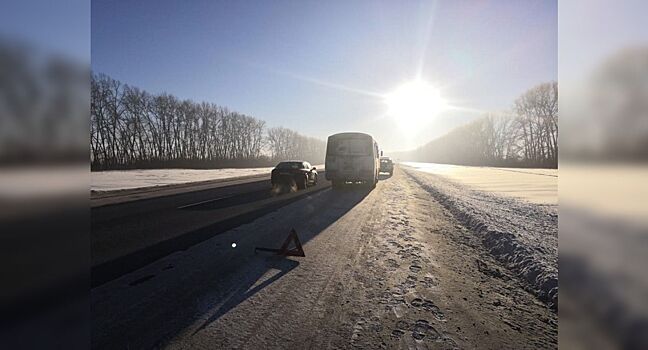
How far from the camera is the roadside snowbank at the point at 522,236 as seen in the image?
4.14m

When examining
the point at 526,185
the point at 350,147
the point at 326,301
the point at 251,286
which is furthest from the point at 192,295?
the point at 526,185

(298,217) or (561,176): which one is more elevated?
(561,176)

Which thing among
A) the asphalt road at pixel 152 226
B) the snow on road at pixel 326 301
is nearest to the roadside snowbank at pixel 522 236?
the snow on road at pixel 326 301

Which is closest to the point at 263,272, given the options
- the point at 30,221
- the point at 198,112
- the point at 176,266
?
the point at 176,266

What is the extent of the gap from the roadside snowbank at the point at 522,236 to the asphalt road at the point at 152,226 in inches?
229

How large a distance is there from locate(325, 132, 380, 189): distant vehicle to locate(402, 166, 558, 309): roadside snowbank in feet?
19.7

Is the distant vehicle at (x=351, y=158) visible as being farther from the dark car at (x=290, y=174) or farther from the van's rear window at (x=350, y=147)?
the dark car at (x=290, y=174)

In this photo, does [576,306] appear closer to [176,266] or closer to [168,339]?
[168,339]

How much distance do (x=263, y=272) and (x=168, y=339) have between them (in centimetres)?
177

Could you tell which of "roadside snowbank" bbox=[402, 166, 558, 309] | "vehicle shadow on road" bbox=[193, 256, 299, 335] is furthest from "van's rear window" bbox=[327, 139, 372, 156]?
"vehicle shadow on road" bbox=[193, 256, 299, 335]

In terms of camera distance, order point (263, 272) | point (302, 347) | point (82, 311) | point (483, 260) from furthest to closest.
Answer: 1. point (483, 260)
2. point (263, 272)
3. point (302, 347)
4. point (82, 311)

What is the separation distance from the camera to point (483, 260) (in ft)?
16.9

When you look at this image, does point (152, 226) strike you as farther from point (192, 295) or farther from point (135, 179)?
point (135, 179)

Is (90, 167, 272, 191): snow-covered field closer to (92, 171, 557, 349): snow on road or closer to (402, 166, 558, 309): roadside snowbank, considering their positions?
(92, 171, 557, 349): snow on road
